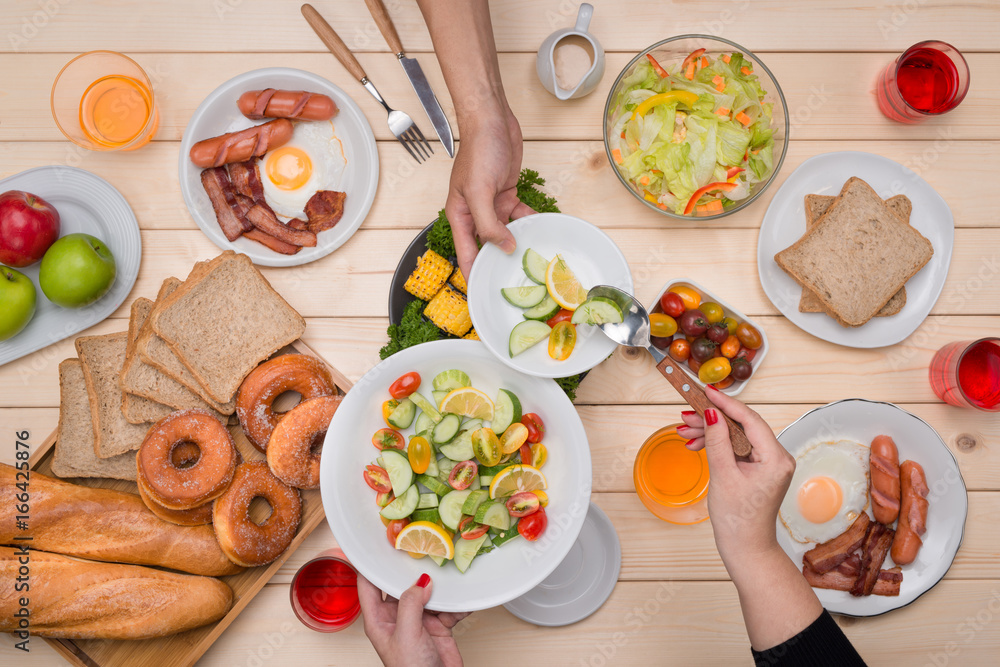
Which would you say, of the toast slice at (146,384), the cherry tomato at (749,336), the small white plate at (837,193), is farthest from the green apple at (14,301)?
the small white plate at (837,193)

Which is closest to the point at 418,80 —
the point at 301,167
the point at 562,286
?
the point at 301,167

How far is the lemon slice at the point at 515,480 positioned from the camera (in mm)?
1848

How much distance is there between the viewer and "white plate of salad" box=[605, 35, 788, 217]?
84.7 inches

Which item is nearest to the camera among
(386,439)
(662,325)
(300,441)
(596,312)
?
(596,312)

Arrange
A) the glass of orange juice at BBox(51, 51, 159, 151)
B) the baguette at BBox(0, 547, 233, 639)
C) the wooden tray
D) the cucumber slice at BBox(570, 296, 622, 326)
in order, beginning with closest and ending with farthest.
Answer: the cucumber slice at BBox(570, 296, 622, 326), the baguette at BBox(0, 547, 233, 639), the wooden tray, the glass of orange juice at BBox(51, 51, 159, 151)

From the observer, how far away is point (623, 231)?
232 cm

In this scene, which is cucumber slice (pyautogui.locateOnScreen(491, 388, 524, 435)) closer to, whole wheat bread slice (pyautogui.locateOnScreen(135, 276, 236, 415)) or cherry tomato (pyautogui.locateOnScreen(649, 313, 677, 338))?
cherry tomato (pyautogui.locateOnScreen(649, 313, 677, 338))

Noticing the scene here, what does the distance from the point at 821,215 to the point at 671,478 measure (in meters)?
1.17

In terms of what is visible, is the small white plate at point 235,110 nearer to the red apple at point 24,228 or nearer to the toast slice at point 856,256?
the red apple at point 24,228

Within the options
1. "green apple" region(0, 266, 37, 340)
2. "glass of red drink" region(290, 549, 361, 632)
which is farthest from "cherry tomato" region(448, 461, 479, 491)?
"green apple" region(0, 266, 37, 340)

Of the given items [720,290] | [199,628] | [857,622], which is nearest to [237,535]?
[199,628]

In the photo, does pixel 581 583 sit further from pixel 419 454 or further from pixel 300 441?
pixel 300 441

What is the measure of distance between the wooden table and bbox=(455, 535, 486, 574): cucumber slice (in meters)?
0.52

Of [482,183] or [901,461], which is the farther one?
[901,461]
